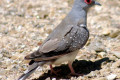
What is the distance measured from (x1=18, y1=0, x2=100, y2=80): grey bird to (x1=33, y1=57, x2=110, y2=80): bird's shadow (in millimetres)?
211

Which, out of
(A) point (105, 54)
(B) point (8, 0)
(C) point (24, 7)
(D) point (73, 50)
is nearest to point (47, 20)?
(C) point (24, 7)

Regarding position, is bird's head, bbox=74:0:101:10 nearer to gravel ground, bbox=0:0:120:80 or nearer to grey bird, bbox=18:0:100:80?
grey bird, bbox=18:0:100:80

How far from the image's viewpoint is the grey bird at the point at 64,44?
706 centimetres

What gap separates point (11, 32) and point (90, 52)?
9.59 ft

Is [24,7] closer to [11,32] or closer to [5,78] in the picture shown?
[11,32]

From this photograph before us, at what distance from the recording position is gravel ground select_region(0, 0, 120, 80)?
780cm

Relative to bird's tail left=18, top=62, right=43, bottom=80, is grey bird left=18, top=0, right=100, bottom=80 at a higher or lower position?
higher

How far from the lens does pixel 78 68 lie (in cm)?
Answer: 813

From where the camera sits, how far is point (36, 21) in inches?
433

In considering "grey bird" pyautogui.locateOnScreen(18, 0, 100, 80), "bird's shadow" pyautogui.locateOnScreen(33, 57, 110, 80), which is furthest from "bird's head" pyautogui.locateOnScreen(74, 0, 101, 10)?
"bird's shadow" pyautogui.locateOnScreen(33, 57, 110, 80)

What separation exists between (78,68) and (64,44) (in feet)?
3.71

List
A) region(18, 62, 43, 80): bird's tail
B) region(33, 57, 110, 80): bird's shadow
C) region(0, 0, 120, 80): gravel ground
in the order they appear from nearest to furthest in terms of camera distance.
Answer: region(18, 62, 43, 80): bird's tail < region(33, 57, 110, 80): bird's shadow < region(0, 0, 120, 80): gravel ground

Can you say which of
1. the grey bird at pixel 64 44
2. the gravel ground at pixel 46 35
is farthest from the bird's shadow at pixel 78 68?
the grey bird at pixel 64 44

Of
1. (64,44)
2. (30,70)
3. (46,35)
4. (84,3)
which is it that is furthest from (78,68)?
(46,35)
